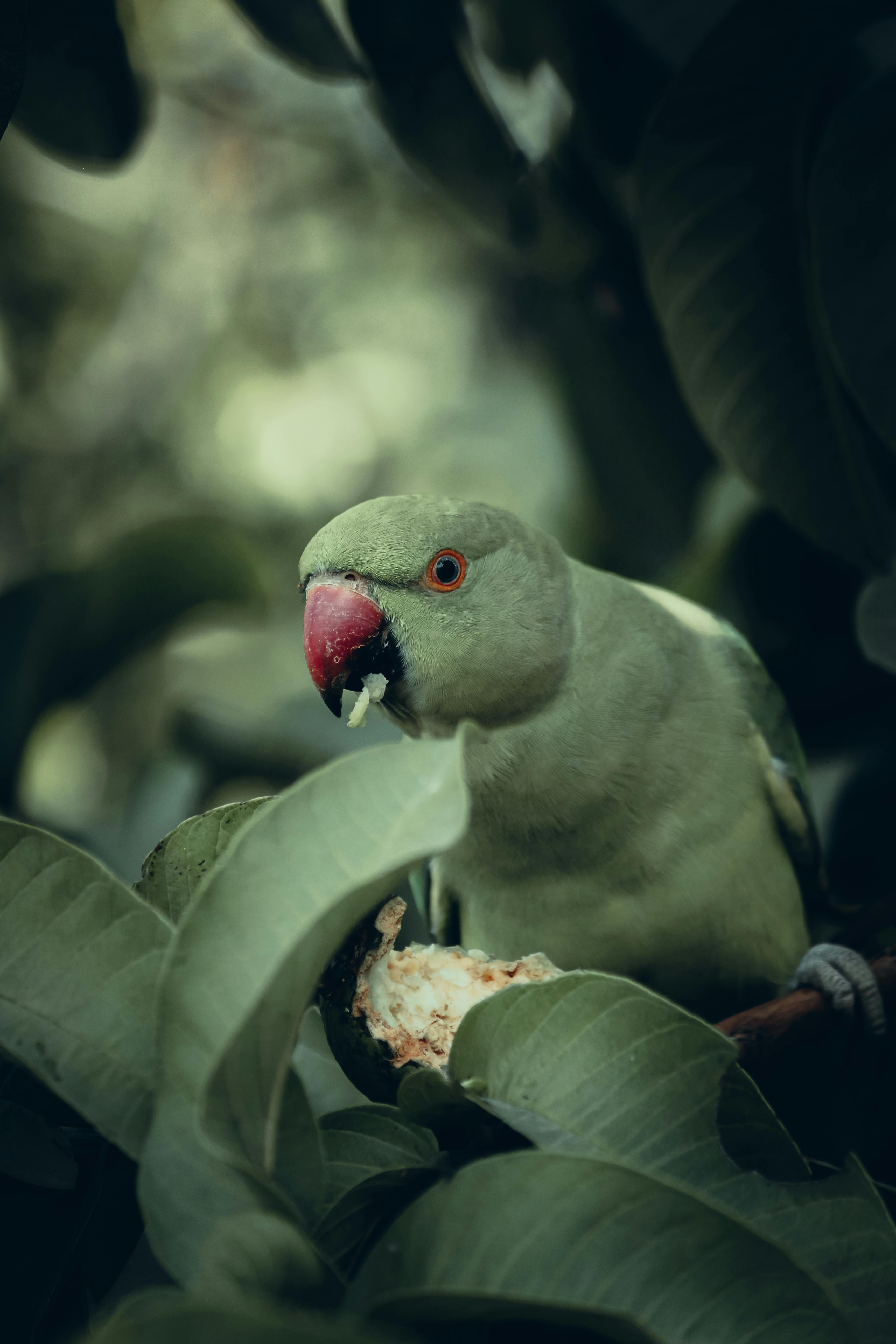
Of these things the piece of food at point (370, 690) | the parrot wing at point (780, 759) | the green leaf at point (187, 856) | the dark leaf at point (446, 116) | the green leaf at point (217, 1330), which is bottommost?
the parrot wing at point (780, 759)

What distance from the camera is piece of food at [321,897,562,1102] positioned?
0.84 meters

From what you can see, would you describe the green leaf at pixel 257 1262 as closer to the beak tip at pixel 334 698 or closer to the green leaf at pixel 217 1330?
the green leaf at pixel 217 1330

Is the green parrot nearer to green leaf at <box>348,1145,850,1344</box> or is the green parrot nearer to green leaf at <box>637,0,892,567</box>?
green leaf at <box>637,0,892,567</box>

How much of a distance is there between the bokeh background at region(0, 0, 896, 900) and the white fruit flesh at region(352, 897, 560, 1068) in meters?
0.89

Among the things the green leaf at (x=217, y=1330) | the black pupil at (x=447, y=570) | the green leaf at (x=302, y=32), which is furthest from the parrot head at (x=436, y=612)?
the green leaf at (x=217, y=1330)

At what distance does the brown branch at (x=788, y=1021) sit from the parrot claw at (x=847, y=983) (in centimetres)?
2

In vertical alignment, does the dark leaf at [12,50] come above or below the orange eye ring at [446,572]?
above

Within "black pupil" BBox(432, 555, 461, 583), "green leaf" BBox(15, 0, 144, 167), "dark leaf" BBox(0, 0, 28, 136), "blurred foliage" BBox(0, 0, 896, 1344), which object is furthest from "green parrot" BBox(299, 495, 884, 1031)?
"green leaf" BBox(15, 0, 144, 167)

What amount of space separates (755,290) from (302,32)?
781 millimetres

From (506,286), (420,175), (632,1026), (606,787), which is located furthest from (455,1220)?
(506,286)

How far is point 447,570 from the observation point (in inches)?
48.7

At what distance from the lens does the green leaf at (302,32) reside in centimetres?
138

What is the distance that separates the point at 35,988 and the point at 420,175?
141cm

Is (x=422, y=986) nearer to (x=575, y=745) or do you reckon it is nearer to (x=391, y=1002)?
(x=391, y=1002)
